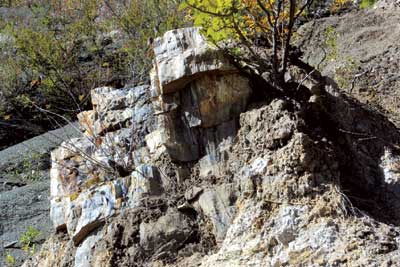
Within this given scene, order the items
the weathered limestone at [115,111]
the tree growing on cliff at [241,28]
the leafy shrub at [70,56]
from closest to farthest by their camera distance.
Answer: the tree growing on cliff at [241,28], the weathered limestone at [115,111], the leafy shrub at [70,56]

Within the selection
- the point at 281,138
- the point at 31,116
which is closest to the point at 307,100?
the point at 281,138

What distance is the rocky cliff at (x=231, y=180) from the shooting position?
9.98ft

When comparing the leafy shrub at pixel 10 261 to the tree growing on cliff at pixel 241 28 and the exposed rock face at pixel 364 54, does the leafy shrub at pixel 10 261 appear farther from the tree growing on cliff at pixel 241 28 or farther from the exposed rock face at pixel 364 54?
the exposed rock face at pixel 364 54

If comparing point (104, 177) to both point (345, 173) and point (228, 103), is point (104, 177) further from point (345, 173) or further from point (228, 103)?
point (345, 173)

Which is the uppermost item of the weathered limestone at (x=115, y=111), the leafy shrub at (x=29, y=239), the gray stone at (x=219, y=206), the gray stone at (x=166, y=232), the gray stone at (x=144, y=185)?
the weathered limestone at (x=115, y=111)

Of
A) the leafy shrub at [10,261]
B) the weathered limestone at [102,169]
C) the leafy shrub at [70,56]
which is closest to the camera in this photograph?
the weathered limestone at [102,169]

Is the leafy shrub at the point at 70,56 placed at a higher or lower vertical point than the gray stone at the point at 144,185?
higher

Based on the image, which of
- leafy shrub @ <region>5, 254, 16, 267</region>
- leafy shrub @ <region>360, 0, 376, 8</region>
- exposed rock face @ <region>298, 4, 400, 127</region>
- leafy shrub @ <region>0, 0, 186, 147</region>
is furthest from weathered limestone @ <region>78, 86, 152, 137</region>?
leafy shrub @ <region>360, 0, 376, 8</region>

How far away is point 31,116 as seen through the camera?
9.59m

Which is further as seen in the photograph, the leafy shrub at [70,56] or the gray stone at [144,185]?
the leafy shrub at [70,56]

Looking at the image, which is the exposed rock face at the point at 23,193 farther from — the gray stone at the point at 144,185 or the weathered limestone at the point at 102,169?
the gray stone at the point at 144,185

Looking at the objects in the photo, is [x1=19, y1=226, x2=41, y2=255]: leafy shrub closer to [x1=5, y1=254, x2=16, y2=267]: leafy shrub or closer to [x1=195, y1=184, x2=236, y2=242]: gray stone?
[x1=5, y1=254, x2=16, y2=267]: leafy shrub

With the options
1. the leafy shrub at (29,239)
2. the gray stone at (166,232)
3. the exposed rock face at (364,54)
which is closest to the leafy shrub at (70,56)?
the exposed rock face at (364,54)

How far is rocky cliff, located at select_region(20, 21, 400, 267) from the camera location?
3.04m
